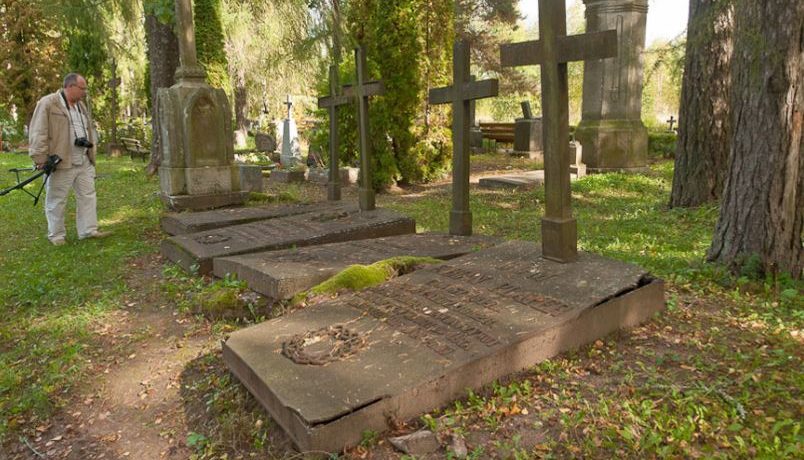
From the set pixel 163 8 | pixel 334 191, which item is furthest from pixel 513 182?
pixel 163 8

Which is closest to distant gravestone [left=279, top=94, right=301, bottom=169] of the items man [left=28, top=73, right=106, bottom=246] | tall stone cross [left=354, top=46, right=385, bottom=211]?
man [left=28, top=73, right=106, bottom=246]

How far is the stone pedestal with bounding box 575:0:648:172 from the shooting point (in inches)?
469

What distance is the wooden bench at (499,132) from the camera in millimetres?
18641

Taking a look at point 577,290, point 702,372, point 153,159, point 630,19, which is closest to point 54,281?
point 577,290

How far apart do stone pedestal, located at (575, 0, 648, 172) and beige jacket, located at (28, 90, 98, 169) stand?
31.7 feet

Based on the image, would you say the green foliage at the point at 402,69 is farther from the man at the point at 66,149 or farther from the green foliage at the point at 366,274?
the green foliage at the point at 366,274

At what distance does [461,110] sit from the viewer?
5.08 meters

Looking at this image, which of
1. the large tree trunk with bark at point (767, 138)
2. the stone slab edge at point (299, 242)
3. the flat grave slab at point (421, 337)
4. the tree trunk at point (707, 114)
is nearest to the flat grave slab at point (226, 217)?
the stone slab edge at point (299, 242)

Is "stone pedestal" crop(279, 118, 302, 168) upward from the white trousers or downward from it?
upward

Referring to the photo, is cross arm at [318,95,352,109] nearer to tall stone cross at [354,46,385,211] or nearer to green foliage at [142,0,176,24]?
tall stone cross at [354,46,385,211]

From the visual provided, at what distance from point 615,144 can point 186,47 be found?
8.55 m

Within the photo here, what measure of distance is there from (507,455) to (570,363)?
917 millimetres

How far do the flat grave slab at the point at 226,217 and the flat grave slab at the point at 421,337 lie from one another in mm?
3143

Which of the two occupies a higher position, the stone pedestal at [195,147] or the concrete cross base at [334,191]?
the stone pedestal at [195,147]
